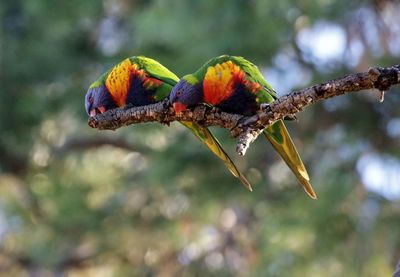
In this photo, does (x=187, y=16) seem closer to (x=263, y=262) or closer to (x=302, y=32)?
(x=302, y=32)

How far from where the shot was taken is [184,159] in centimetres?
517

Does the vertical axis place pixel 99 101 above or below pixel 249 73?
above

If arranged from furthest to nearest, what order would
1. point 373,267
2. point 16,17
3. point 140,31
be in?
point 16,17, point 140,31, point 373,267

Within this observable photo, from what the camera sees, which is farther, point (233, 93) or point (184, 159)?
point (184, 159)

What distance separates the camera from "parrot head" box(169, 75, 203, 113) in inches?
69.4

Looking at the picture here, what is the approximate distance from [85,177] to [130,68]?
513cm

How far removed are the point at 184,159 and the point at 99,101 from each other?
324 centimetres

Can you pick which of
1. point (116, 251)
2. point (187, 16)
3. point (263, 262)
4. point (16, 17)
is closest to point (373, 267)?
point (263, 262)

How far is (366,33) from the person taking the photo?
17.1ft

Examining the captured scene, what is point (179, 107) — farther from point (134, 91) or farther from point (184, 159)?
point (184, 159)

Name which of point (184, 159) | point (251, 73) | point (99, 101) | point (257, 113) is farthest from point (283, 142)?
point (184, 159)

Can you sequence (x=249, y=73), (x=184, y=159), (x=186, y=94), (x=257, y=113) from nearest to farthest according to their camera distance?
(x=257, y=113) < (x=186, y=94) < (x=249, y=73) < (x=184, y=159)

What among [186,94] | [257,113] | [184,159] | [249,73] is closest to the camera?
[257,113]

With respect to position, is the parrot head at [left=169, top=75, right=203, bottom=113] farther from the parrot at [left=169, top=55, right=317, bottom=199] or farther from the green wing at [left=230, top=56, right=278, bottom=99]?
the green wing at [left=230, top=56, right=278, bottom=99]
